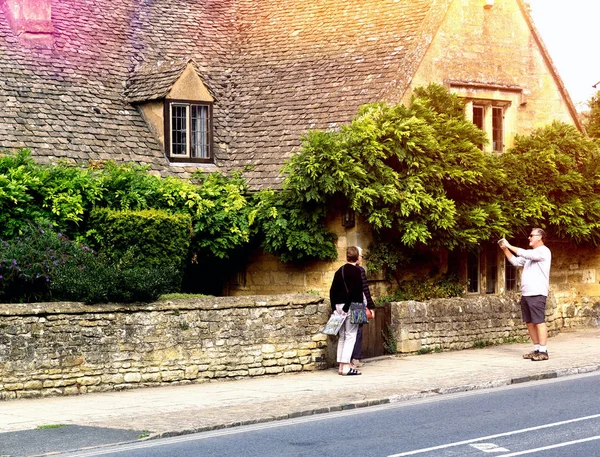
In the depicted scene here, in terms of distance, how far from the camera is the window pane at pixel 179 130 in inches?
859

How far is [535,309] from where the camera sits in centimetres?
1753

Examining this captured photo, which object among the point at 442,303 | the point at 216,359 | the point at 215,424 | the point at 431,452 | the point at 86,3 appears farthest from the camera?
the point at 86,3

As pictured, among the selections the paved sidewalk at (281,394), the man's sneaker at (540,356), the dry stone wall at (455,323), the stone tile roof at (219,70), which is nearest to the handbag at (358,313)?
the paved sidewalk at (281,394)

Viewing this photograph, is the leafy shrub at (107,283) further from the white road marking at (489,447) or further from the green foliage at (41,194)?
the white road marking at (489,447)

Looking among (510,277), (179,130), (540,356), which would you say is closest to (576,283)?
(510,277)

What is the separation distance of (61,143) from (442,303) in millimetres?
7383

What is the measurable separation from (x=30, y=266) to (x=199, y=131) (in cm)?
729

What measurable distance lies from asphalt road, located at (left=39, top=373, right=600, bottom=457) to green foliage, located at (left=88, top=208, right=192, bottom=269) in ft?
21.4

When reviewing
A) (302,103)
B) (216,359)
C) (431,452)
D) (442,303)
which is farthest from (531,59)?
(431,452)

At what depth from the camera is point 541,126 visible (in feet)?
79.9

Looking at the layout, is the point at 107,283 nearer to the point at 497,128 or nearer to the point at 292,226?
the point at 292,226

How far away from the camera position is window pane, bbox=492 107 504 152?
23734 mm

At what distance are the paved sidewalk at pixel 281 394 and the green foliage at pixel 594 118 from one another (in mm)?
11176

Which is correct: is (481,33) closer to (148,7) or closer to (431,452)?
(148,7)
